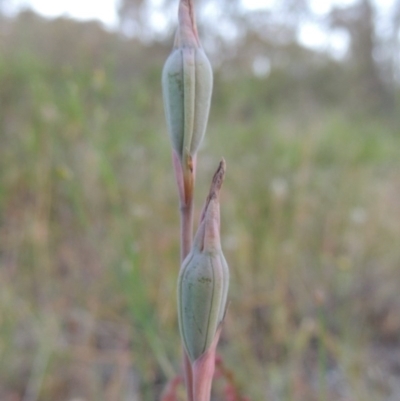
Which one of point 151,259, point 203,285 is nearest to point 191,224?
point 203,285

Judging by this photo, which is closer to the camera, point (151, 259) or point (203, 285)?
point (203, 285)

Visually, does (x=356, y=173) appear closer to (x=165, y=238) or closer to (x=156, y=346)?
(x=165, y=238)

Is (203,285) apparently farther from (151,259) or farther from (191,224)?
(151,259)

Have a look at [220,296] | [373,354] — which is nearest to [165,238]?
[373,354]

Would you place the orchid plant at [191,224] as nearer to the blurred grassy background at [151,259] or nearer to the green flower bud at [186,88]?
the green flower bud at [186,88]

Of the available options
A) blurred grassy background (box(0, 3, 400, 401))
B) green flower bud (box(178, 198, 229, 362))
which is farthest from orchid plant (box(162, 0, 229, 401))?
blurred grassy background (box(0, 3, 400, 401))

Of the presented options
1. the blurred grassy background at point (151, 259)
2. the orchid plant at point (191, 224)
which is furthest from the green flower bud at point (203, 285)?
the blurred grassy background at point (151, 259)

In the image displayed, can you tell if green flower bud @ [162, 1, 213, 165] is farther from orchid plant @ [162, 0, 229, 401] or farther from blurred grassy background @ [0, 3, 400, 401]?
blurred grassy background @ [0, 3, 400, 401]
